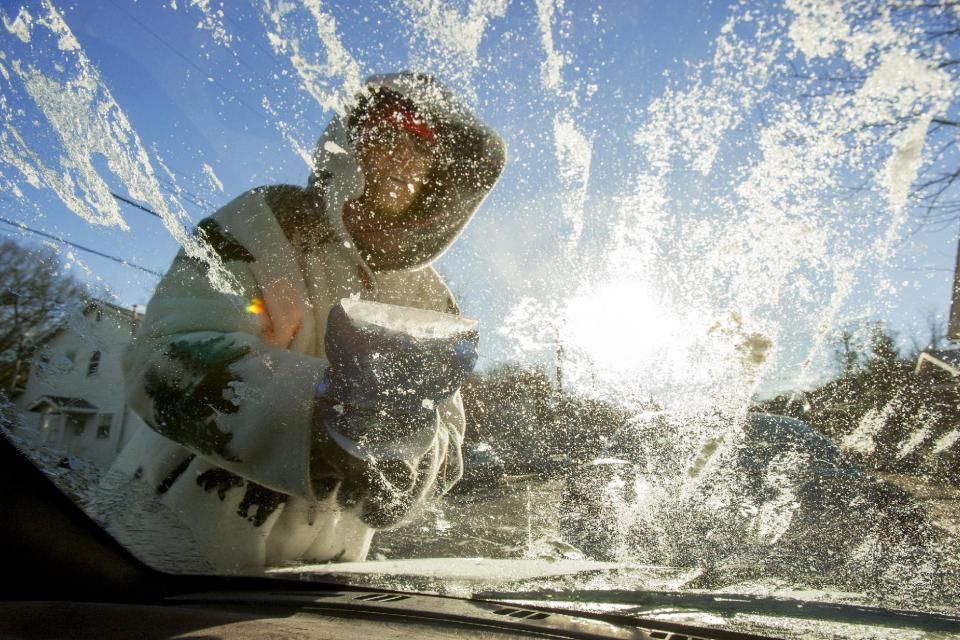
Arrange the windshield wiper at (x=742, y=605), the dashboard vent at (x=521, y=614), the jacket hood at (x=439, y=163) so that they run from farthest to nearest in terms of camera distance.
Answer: the jacket hood at (x=439, y=163)
the dashboard vent at (x=521, y=614)
the windshield wiper at (x=742, y=605)

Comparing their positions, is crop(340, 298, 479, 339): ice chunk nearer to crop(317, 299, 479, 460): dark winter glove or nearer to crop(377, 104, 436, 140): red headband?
crop(317, 299, 479, 460): dark winter glove

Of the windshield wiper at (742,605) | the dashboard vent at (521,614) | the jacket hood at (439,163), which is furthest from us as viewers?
the jacket hood at (439,163)

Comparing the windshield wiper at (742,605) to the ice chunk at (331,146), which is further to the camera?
the ice chunk at (331,146)

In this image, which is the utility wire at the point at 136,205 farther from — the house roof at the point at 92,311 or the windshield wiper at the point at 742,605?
the windshield wiper at the point at 742,605

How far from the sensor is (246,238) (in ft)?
4.21

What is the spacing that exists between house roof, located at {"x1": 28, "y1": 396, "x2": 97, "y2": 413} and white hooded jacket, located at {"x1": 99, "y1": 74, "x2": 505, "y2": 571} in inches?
5.0

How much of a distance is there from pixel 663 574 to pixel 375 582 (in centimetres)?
64

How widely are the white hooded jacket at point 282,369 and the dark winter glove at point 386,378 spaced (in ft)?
0.11

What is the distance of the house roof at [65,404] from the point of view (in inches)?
52.7

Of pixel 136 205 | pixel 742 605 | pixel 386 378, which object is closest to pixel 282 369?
pixel 386 378

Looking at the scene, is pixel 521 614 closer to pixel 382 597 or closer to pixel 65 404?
pixel 382 597

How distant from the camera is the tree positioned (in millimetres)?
1306

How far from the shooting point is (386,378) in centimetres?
102

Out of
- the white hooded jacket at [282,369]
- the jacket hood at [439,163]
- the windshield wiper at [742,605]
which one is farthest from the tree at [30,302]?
the windshield wiper at [742,605]
